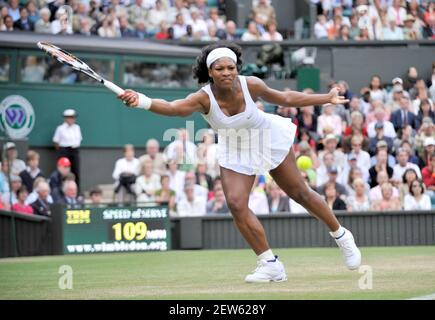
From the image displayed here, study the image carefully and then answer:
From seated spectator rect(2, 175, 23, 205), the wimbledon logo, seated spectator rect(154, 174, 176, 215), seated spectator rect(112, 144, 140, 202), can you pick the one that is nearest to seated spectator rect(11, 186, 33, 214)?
seated spectator rect(2, 175, 23, 205)

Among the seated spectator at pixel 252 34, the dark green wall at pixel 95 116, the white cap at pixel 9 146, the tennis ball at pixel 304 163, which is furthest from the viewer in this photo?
the seated spectator at pixel 252 34

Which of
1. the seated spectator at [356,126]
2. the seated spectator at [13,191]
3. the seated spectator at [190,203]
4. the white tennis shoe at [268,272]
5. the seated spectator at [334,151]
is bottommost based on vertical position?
the white tennis shoe at [268,272]

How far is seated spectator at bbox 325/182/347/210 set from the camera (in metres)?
18.5

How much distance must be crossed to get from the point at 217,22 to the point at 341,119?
4538 millimetres

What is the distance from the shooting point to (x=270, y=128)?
10539 millimetres

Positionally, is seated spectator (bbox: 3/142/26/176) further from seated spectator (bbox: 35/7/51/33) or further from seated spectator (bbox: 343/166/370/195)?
seated spectator (bbox: 343/166/370/195)

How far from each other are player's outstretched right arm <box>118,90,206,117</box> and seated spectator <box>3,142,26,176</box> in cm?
952

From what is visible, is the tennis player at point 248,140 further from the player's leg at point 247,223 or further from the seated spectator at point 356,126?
the seated spectator at point 356,126

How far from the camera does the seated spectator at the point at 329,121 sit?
21.7 meters

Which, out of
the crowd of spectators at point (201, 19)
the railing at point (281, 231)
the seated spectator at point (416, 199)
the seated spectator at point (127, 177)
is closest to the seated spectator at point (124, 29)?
the crowd of spectators at point (201, 19)

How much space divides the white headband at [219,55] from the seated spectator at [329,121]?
11.6 metres

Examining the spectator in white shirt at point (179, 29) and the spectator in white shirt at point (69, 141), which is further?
the spectator in white shirt at point (179, 29)

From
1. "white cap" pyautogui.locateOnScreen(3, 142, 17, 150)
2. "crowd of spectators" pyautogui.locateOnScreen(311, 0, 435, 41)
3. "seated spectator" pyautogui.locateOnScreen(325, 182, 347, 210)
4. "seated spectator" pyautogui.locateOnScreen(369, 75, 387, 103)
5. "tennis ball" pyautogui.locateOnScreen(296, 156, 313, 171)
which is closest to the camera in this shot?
"seated spectator" pyautogui.locateOnScreen(325, 182, 347, 210)
